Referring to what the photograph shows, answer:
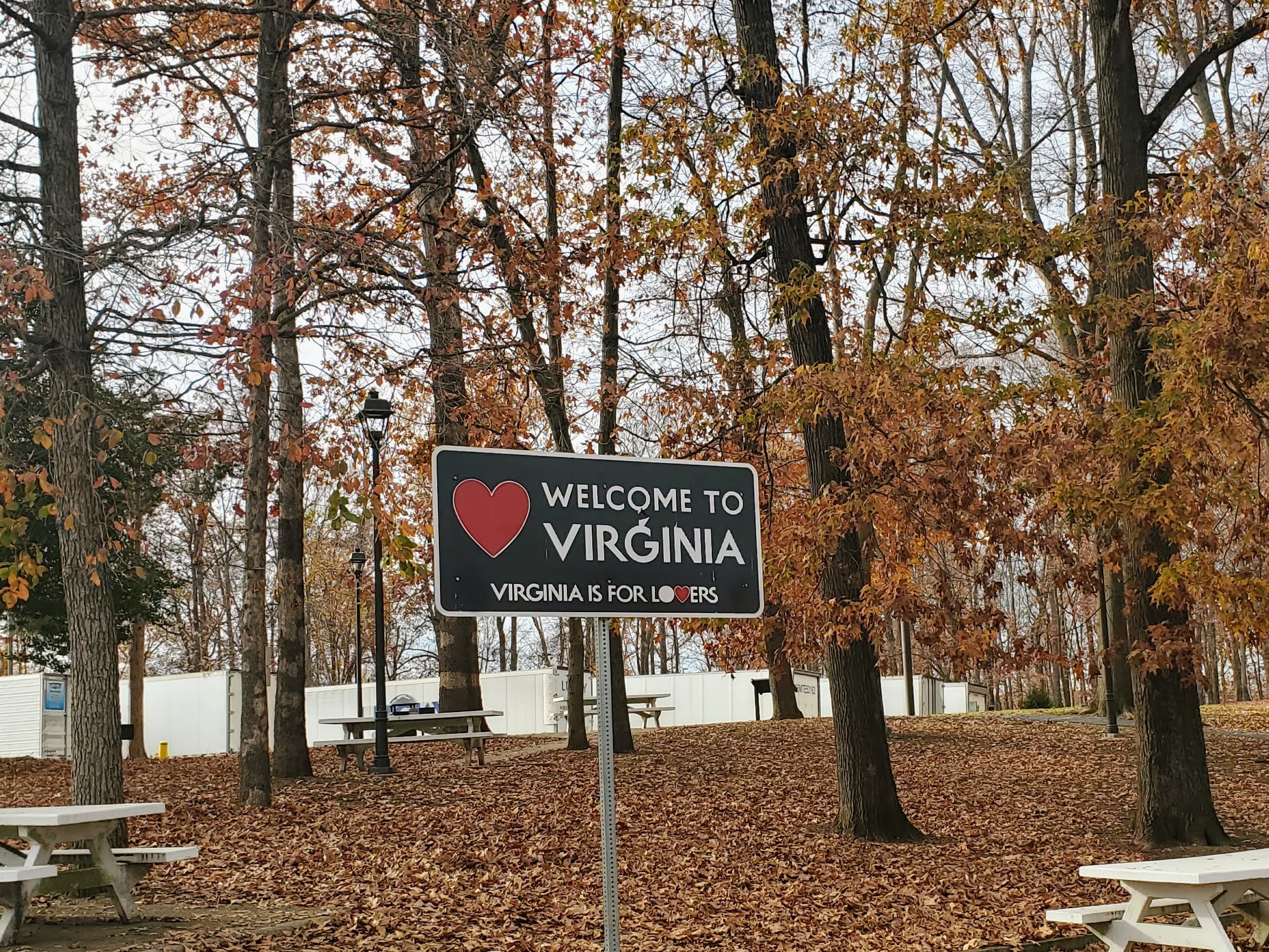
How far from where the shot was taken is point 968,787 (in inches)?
537

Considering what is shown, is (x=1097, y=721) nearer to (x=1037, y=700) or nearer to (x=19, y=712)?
(x=1037, y=700)

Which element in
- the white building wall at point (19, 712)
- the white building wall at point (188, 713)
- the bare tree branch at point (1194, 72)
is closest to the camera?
the bare tree branch at point (1194, 72)

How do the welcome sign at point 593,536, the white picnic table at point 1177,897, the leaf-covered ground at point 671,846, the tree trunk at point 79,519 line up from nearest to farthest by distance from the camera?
1. the welcome sign at point 593,536
2. the white picnic table at point 1177,897
3. the leaf-covered ground at point 671,846
4. the tree trunk at point 79,519

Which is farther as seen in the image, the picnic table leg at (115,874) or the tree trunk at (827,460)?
the tree trunk at (827,460)

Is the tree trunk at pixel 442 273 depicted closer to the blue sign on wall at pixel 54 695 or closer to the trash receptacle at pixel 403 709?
the trash receptacle at pixel 403 709

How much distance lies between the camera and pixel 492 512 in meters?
3.51

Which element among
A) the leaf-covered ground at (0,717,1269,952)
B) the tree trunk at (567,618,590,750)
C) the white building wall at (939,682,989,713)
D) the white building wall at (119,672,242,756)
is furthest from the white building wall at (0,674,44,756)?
the white building wall at (939,682,989,713)

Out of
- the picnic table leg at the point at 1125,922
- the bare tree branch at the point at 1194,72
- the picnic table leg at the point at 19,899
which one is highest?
the bare tree branch at the point at 1194,72

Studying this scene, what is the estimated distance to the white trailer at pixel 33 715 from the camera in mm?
25391

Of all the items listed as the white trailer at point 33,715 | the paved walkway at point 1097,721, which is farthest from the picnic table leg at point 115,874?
the white trailer at point 33,715

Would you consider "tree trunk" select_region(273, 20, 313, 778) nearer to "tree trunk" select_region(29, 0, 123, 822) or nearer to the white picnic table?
"tree trunk" select_region(29, 0, 123, 822)

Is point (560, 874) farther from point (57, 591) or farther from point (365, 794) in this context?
point (57, 591)

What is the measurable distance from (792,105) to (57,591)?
50.5ft

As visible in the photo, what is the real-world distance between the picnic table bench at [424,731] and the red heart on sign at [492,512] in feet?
39.4
